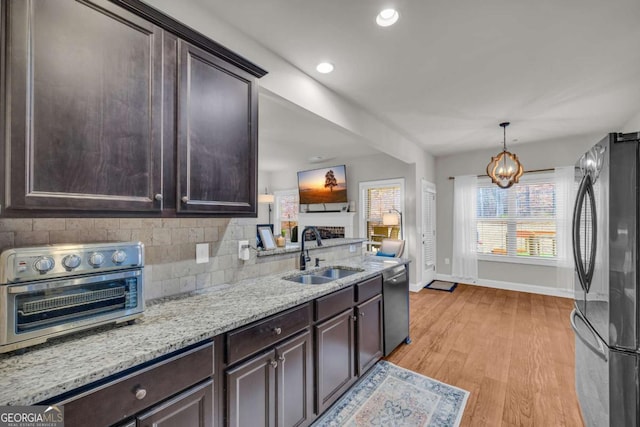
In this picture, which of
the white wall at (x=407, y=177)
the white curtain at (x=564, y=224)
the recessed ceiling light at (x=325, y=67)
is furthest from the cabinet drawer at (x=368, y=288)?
the white curtain at (x=564, y=224)

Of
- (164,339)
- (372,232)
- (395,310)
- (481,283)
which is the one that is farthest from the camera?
(372,232)

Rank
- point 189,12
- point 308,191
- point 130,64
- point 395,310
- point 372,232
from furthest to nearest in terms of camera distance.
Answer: point 308,191
point 372,232
point 395,310
point 189,12
point 130,64

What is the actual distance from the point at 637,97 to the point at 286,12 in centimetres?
383

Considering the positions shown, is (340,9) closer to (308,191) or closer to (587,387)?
(587,387)

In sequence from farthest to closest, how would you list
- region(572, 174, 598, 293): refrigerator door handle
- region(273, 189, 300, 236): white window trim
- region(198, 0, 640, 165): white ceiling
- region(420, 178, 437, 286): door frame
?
region(273, 189, 300, 236): white window trim → region(420, 178, 437, 286): door frame → region(198, 0, 640, 165): white ceiling → region(572, 174, 598, 293): refrigerator door handle

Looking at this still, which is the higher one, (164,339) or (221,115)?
(221,115)

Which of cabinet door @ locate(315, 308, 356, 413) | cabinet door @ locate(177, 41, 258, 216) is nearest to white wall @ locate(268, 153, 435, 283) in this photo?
cabinet door @ locate(315, 308, 356, 413)

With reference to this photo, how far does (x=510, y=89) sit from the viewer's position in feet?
9.43

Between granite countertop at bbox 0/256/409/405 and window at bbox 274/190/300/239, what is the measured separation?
5.64 m

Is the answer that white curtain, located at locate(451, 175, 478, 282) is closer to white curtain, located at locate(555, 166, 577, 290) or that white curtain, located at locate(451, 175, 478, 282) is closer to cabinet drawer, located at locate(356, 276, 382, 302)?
white curtain, located at locate(555, 166, 577, 290)

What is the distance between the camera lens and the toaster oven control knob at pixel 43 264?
99 cm

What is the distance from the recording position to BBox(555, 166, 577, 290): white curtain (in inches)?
182

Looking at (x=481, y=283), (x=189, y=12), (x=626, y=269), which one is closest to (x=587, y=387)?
(x=626, y=269)

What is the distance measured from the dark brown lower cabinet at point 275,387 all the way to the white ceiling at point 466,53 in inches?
80.2
